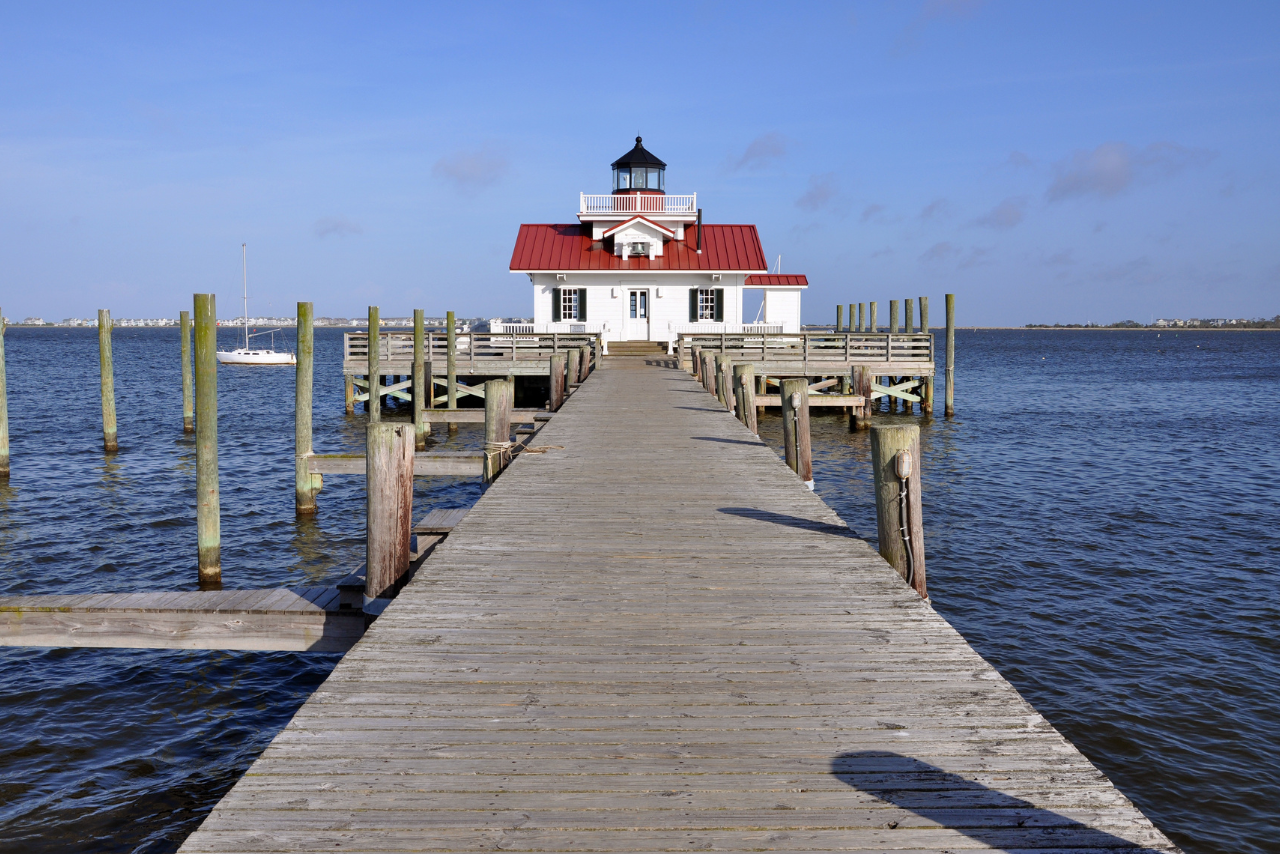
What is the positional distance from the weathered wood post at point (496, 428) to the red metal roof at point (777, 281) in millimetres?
24958

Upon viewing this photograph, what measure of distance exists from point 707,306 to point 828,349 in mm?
6607

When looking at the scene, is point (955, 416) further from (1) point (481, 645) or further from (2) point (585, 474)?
(1) point (481, 645)

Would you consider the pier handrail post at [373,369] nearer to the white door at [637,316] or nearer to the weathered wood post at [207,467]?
the weathered wood post at [207,467]

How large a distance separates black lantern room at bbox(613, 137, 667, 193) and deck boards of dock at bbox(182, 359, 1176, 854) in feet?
104

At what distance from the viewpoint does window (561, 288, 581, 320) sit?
34.4m

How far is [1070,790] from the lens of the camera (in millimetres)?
3424

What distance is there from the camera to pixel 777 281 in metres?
35.4

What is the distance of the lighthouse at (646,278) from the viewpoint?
33812 mm

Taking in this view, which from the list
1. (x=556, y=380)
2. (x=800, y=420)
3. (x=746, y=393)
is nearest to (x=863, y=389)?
(x=556, y=380)

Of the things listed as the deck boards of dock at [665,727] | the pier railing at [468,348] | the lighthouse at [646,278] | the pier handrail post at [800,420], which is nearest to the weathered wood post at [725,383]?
the pier handrail post at [800,420]

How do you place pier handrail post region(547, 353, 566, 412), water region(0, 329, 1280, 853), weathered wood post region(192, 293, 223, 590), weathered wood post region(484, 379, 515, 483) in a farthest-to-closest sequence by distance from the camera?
pier handrail post region(547, 353, 566, 412)
weathered wood post region(484, 379, 515, 483)
weathered wood post region(192, 293, 223, 590)
water region(0, 329, 1280, 853)

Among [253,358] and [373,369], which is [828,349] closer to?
[373,369]

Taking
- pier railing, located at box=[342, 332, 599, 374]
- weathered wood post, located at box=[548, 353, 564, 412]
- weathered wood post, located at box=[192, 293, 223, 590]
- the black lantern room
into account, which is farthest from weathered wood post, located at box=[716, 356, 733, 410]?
the black lantern room

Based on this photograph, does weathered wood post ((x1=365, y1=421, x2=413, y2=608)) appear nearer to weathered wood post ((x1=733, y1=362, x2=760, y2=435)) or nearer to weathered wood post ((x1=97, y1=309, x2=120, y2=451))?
weathered wood post ((x1=733, y1=362, x2=760, y2=435))
